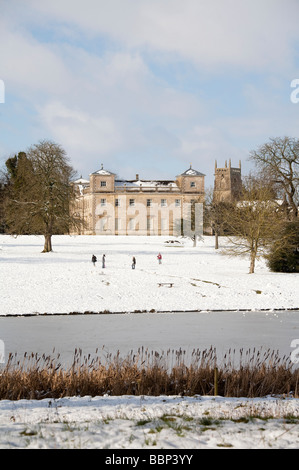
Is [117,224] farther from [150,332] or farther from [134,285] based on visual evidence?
[150,332]

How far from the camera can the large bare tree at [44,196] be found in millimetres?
39938

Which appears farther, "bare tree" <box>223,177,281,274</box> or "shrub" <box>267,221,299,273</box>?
"shrub" <box>267,221,299,273</box>

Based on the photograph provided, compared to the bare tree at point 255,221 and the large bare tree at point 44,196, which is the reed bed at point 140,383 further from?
the large bare tree at point 44,196

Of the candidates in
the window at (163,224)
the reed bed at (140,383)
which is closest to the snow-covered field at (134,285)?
the reed bed at (140,383)

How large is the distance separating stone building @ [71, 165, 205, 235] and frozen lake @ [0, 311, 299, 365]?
56.1 m

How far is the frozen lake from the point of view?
41.3 feet

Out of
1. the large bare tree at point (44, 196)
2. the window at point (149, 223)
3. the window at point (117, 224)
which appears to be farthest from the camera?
the window at point (149, 223)

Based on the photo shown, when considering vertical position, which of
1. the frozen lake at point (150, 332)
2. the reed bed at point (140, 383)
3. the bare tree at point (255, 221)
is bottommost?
the frozen lake at point (150, 332)

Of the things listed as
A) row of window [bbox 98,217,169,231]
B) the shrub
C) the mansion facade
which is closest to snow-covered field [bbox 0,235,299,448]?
the shrub

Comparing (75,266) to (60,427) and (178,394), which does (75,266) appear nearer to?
(178,394)

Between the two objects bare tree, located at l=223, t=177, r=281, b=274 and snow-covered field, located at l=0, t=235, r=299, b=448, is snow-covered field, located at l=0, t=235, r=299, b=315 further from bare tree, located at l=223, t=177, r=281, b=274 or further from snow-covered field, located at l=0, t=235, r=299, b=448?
bare tree, located at l=223, t=177, r=281, b=274

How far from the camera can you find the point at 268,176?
4019 cm

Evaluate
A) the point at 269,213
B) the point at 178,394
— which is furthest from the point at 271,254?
the point at 178,394
